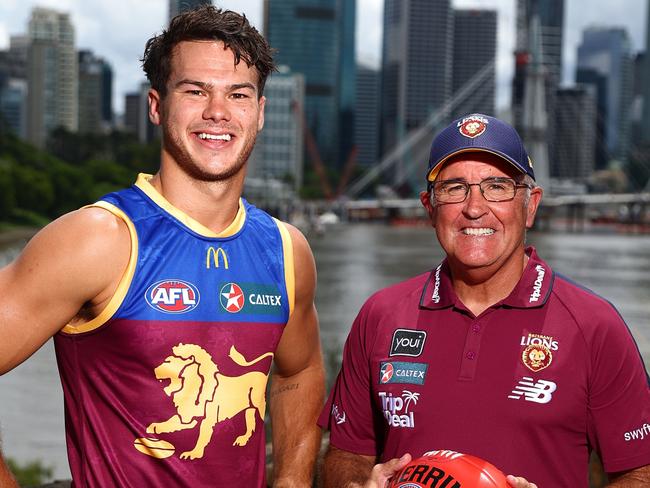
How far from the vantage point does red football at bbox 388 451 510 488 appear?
9.71 ft

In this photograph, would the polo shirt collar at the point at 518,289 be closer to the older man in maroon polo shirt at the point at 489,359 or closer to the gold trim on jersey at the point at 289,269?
the older man in maroon polo shirt at the point at 489,359

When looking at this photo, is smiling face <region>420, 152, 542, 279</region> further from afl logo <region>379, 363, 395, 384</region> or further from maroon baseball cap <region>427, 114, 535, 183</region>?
afl logo <region>379, 363, 395, 384</region>

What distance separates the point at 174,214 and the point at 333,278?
40090 millimetres

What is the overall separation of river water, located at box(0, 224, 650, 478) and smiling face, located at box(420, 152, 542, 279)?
1.37 meters

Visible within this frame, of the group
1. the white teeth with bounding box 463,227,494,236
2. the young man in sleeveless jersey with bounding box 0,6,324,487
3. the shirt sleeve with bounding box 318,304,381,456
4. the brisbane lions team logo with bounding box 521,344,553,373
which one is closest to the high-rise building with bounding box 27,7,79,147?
the young man in sleeveless jersey with bounding box 0,6,324,487

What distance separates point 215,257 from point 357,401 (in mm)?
692

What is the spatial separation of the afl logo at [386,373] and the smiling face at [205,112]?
82 centimetres

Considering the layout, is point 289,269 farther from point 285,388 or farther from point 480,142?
point 480,142

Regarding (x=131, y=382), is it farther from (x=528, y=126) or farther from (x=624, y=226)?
(x=624, y=226)

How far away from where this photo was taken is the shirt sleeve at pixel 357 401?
3.58 meters

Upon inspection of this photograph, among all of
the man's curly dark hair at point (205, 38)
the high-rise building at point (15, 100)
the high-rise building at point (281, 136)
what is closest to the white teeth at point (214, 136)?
the man's curly dark hair at point (205, 38)

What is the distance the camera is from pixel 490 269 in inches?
136

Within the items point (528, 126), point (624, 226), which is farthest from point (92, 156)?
point (624, 226)

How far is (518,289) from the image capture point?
3.45 meters
